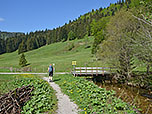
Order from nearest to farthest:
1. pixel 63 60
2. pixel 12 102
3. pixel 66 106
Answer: pixel 12 102 < pixel 66 106 < pixel 63 60

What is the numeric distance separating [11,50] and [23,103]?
422 feet

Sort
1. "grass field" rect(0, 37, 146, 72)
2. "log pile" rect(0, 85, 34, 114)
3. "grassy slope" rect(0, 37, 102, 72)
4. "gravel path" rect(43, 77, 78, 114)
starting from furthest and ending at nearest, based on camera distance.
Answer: "grassy slope" rect(0, 37, 102, 72) < "grass field" rect(0, 37, 146, 72) < "gravel path" rect(43, 77, 78, 114) < "log pile" rect(0, 85, 34, 114)

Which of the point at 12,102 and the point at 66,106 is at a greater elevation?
the point at 12,102

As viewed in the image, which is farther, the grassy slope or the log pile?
the grassy slope

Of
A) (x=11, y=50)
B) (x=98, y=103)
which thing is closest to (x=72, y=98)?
(x=98, y=103)

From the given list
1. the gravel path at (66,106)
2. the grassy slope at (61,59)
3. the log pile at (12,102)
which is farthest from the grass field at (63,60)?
the log pile at (12,102)

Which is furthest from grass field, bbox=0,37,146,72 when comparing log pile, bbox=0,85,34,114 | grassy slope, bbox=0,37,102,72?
log pile, bbox=0,85,34,114

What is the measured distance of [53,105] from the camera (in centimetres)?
930

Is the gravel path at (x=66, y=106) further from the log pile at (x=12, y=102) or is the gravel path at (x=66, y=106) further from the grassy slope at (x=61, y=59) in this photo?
the grassy slope at (x=61, y=59)

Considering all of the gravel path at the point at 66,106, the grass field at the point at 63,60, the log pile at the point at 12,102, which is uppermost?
the grass field at the point at 63,60

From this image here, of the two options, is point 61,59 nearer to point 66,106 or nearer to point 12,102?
point 66,106

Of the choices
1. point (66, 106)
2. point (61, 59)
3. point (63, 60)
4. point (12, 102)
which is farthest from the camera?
point (61, 59)

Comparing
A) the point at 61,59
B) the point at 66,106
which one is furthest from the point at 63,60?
the point at 66,106

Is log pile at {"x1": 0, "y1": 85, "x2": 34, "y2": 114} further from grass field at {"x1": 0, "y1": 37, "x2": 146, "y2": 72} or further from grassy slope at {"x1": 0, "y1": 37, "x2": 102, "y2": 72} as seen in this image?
grassy slope at {"x1": 0, "y1": 37, "x2": 102, "y2": 72}
